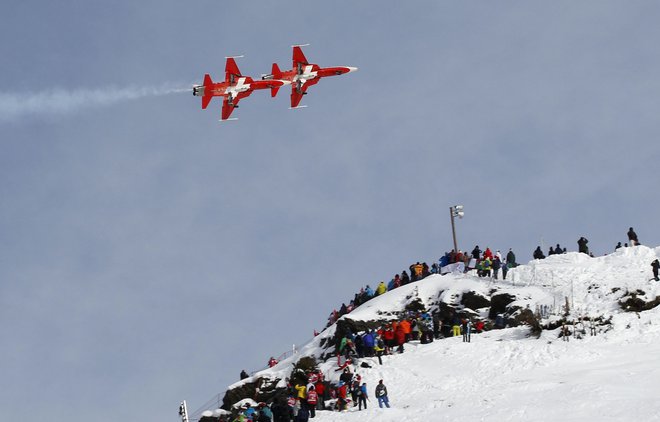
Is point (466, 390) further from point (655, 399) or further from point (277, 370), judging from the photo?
point (277, 370)

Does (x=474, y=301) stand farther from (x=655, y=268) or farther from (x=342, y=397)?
(x=342, y=397)

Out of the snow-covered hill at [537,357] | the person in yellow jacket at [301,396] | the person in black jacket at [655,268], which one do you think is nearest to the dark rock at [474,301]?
the snow-covered hill at [537,357]

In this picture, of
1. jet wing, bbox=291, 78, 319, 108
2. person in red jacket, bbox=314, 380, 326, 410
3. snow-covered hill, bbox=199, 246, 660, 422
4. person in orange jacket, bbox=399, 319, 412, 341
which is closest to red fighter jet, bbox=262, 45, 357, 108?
jet wing, bbox=291, 78, 319, 108

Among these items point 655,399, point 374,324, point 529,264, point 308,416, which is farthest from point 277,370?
point 655,399

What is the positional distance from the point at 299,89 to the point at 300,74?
94cm

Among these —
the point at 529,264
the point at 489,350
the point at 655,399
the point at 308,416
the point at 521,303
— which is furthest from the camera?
the point at 529,264

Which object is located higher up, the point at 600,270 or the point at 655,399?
the point at 600,270

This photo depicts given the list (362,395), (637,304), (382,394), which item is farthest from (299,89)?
(382,394)

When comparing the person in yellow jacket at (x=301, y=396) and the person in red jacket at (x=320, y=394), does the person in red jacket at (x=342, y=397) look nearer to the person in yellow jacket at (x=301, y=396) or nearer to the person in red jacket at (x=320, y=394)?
the person in red jacket at (x=320, y=394)

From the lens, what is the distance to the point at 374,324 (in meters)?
56.8

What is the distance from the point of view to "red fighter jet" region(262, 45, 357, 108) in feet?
223

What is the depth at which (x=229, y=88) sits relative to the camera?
66500 mm

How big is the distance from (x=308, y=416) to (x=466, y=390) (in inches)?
258

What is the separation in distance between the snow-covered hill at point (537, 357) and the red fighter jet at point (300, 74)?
15284mm
